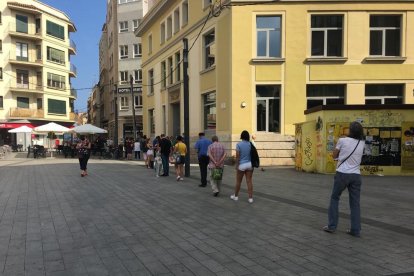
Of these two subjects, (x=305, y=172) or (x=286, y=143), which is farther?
(x=286, y=143)

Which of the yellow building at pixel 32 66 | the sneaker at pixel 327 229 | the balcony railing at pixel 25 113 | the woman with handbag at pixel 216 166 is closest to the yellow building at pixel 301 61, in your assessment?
the woman with handbag at pixel 216 166

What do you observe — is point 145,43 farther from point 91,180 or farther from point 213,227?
point 213,227

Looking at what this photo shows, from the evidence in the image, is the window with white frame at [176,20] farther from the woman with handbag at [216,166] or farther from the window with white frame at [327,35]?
the woman with handbag at [216,166]

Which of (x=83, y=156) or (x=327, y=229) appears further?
(x=83, y=156)

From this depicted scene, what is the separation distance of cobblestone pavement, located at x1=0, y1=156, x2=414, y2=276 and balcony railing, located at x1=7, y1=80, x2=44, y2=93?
41430 mm

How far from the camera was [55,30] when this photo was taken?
5412cm

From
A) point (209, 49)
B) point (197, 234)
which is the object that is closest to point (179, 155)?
point (197, 234)

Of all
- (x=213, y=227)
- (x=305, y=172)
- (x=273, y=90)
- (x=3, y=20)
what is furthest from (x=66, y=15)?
(x=213, y=227)

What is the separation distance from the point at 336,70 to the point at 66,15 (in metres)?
48.3

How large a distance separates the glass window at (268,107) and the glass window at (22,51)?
3979cm

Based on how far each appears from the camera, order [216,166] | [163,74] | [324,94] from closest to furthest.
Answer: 1. [216,166]
2. [324,94]
3. [163,74]

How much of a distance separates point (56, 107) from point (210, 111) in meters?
36.8

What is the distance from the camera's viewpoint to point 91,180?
14328 mm

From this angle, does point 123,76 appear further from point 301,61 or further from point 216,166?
point 216,166
